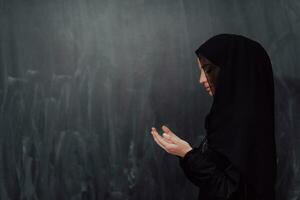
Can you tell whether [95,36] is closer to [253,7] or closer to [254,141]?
[253,7]

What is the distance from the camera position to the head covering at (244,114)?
1027 millimetres

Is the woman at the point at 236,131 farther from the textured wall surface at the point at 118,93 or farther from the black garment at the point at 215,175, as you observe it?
the textured wall surface at the point at 118,93

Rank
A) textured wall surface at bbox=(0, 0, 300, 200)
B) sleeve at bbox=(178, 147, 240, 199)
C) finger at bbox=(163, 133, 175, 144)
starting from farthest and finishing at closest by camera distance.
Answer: textured wall surface at bbox=(0, 0, 300, 200) < finger at bbox=(163, 133, 175, 144) < sleeve at bbox=(178, 147, 240, 199)

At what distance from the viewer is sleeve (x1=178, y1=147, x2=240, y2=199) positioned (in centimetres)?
102

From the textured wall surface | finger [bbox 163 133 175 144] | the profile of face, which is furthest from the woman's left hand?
the textured wall surface

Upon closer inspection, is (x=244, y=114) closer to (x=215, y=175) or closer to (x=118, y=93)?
(x=215, y=175)

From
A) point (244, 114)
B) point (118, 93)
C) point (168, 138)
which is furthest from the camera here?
point (118, 93)

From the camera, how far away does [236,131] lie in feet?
3.37

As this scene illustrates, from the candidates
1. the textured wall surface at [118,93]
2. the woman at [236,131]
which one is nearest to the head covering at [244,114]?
the woman at [236,131]

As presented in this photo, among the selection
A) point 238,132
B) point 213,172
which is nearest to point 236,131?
point 238,132

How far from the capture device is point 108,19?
149cm

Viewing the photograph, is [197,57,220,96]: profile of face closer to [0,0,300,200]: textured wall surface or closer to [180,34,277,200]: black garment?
[180,34,277,200]: black garment

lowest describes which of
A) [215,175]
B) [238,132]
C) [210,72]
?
[215,175]

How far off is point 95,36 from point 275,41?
2.46 ft
